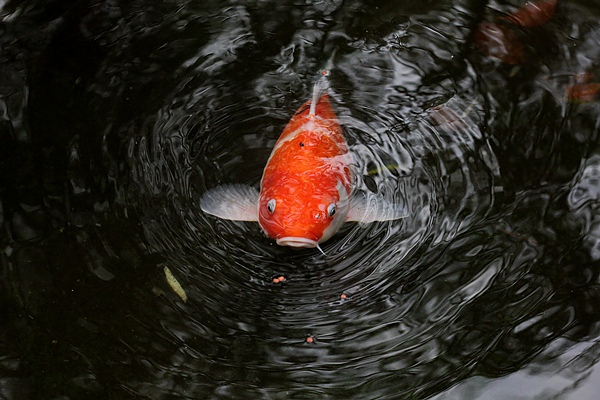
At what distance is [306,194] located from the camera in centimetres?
313

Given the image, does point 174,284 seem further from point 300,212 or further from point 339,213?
point 339,213

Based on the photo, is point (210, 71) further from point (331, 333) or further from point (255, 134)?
point (331, 333)

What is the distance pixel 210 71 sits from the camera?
4121mm

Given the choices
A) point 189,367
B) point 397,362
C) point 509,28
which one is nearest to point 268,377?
point 189,367

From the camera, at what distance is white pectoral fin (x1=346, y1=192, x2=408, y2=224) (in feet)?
11.0

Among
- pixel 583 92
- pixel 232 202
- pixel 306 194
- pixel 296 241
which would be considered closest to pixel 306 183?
pixel 306 194

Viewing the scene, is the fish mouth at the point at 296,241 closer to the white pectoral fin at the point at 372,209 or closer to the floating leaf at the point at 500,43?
the white pectoral fin at the point at 372,209

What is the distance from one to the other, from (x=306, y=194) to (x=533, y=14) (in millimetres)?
2327

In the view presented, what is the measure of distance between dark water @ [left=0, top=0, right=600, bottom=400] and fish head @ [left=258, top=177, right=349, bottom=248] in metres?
0.19

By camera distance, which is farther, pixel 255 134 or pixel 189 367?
pixel 255 134

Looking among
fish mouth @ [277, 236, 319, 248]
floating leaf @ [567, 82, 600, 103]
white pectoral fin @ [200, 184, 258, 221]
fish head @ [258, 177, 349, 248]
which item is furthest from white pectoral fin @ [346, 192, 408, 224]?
floating leaf @ [567, 82, 600, 103]

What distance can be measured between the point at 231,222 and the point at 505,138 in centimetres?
165

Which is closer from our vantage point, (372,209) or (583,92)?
(372,209)

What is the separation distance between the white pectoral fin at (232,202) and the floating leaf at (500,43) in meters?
1.89
